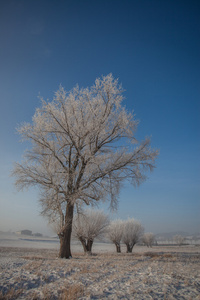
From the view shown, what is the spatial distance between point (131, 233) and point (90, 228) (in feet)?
48.1

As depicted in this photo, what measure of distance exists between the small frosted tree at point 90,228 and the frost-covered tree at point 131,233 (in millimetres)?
10971

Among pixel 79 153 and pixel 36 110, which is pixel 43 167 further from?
pixel 36 110

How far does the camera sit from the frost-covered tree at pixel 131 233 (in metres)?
31.9

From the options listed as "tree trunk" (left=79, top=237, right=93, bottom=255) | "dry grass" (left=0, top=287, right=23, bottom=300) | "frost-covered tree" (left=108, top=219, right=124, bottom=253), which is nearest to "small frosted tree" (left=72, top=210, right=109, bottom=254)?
"tree trunk" (left=79, top=237, right=93, bottom=255)

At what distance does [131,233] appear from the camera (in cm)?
3222

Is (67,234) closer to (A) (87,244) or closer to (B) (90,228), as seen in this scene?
(B) (90,228)

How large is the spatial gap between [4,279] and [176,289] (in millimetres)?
4192

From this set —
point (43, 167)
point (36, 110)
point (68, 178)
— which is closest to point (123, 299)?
point (68, 178)

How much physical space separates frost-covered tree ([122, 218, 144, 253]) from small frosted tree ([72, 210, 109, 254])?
11.0 m

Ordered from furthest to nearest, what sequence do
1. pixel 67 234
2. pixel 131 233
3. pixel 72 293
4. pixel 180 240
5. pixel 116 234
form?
pixel 180 240, pixel 131 233, pixel 116 234, pixel 67 234, pixel 72 293

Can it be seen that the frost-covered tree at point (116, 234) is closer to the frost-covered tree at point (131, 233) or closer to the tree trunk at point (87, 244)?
the frost-covered tree at point (131, 233)

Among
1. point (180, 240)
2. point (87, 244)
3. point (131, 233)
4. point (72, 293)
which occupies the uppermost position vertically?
point (72, 293)

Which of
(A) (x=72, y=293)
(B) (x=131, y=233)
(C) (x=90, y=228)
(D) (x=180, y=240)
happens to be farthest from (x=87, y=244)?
(D) (x=180, y=240)

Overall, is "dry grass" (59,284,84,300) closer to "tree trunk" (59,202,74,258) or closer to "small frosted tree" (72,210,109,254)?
"tree trunk" (59,202,74,258)
